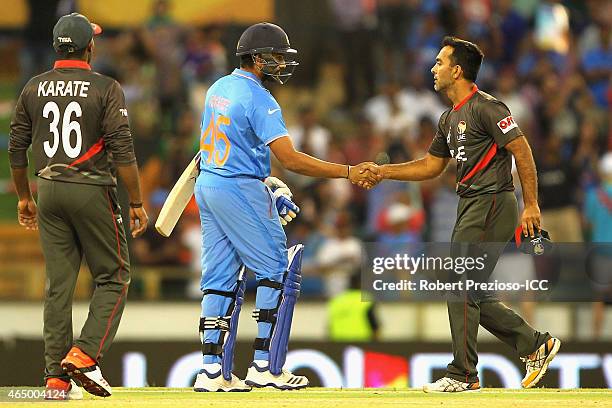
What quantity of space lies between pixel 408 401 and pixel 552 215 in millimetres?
6850

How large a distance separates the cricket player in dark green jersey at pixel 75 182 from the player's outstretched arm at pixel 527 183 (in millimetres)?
2327

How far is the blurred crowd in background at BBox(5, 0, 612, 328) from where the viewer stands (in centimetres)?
1404

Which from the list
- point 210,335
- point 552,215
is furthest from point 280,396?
point 552,215

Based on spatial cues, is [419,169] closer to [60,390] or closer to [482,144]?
[482,144]

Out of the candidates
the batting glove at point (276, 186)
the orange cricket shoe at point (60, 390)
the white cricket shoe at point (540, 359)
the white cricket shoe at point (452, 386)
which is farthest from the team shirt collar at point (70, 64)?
the white cricket shoe at point (540, 359)

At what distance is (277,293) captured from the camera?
8047 millimetres

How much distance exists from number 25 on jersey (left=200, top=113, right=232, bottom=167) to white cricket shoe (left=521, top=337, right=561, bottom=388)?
231 cm

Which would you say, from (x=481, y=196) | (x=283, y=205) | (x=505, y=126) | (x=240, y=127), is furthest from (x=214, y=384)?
(x=505, y=126)

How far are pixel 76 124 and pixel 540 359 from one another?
3230mm

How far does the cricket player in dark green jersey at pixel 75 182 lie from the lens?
25.2 feet

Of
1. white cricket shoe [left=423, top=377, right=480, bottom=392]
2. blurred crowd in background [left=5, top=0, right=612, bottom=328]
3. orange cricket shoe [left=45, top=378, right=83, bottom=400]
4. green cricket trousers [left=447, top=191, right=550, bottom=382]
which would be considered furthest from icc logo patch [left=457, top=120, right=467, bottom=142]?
blurred crowd in background [left=5, top=0, right=612, bottom=328]

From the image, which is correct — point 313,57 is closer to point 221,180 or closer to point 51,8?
point 51,8

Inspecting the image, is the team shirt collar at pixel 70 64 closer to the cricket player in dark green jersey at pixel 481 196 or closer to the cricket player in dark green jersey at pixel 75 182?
the cricket player in dark green jersey at pixel 75 182

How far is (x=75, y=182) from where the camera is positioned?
7688 mm
